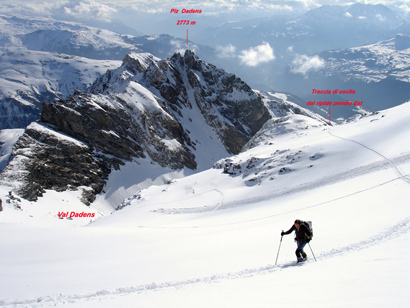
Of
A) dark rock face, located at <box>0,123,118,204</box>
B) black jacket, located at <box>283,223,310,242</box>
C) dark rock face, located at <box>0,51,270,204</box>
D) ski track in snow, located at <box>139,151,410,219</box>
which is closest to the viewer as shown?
black jacket, located at <box>283,223,310,242</box>

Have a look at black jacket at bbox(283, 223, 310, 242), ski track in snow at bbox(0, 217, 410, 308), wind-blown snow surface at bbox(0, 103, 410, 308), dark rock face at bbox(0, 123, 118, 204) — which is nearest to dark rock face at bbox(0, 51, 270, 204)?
dark rock face at bbox(0, 123, 118, 204)

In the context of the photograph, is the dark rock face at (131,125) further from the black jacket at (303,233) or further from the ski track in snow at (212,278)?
the black jacket at (303,233)

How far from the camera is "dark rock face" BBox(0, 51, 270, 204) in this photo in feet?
233

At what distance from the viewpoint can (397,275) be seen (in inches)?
331

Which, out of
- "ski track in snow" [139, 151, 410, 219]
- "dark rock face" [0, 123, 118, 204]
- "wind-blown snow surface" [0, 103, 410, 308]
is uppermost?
"wind-blown snow surface" [0, 103, 410, 308]

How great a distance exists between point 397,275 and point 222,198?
35.8 m

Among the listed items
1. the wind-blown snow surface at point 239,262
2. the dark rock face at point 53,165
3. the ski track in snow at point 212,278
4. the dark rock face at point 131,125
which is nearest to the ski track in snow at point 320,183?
the wind-blown snow surface at point 239,262

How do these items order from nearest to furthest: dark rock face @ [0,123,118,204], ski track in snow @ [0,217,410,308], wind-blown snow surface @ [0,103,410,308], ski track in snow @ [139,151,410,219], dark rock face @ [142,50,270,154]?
1. wind-blown snow surface @ [0,103,410,308]
2. ski track in snow @ [0,217,410,308]
3. ski track in snow @ [139,151,410,219]
4. dark rock face @ [0,123,118,204]
5. dark rock face @ [142,50,270,154]

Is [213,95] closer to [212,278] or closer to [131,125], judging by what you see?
[131,125]

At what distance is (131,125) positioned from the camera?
96812 millimetres

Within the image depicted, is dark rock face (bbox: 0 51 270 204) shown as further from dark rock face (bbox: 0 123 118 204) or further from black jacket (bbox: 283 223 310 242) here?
black jacket (bbox: 283 223 310 242)

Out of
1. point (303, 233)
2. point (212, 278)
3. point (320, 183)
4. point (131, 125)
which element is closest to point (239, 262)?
point (212, 278)

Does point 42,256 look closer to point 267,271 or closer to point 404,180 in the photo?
point 267,271

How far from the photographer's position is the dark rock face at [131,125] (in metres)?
71.1
